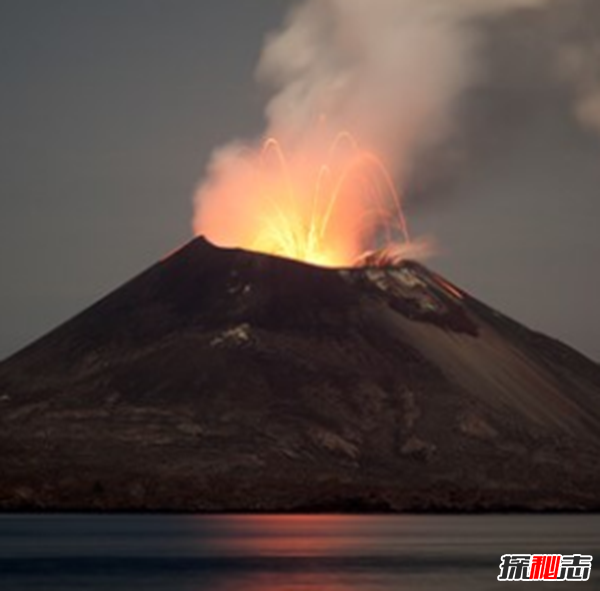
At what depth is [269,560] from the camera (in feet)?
486

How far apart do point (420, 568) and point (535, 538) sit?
50717mm

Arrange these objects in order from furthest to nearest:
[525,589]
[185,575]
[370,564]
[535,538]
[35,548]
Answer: [535,538]
[35,548]
[370,564]
[185,575]
[525,589]

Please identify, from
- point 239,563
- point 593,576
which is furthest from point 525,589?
point 239,563

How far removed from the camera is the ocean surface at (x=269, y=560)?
122m

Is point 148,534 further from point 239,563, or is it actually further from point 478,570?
point 478,570

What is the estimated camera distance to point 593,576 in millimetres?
126562

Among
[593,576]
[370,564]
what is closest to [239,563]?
[370,564]

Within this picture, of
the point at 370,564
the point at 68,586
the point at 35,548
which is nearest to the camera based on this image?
the point at 68,586

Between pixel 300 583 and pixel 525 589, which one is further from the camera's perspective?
pixel 300 583

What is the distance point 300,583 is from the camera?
Result: 121m

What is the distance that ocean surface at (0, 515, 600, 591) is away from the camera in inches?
4788

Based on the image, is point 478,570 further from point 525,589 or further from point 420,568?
point 525,589

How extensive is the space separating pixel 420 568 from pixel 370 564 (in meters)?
5.96

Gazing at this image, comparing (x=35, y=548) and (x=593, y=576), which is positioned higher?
(x=35, y=548)
